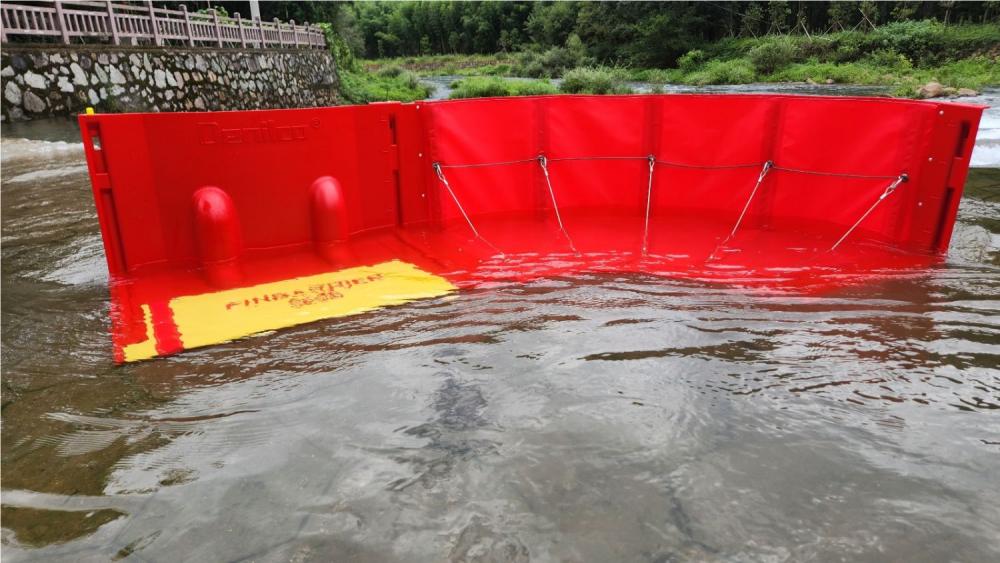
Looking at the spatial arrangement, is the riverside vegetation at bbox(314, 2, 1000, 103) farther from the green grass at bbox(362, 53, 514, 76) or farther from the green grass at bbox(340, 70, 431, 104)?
the green grass at bbox(362, 53, 514, 76)

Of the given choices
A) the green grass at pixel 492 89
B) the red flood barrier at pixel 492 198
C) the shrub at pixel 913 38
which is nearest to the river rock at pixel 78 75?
the red flood barrier at pixel 492 198

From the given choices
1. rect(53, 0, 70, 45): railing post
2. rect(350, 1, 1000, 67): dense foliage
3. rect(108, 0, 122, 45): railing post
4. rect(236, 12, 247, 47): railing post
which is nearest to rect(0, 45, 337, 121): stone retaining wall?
rect(53, 0, 70, 45): railing post

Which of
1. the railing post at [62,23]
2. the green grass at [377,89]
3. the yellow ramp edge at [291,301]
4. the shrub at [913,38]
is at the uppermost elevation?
the shrub at [913,38]

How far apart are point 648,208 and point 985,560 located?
5.14 m

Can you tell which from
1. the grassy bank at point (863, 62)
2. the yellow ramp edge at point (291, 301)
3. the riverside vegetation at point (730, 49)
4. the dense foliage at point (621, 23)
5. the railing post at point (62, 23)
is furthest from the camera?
the dense foliage at point (621, 23)

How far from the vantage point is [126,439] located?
281cm

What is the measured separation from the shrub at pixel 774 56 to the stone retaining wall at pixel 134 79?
2848cm

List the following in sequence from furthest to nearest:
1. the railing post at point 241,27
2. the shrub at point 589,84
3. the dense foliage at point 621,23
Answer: the dense foliage at point 621,23, the shrub at point 589,84, the railing post at point 241,27

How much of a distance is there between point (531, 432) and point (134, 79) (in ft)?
46.2

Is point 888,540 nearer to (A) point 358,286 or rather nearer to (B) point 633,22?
(A) point 358,286

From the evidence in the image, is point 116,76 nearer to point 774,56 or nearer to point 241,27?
point 241,27

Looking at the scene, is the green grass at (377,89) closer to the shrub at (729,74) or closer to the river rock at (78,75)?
the river rock at (78,75)

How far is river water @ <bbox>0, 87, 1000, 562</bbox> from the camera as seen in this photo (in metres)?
2.18

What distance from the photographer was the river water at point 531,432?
7.14ft
